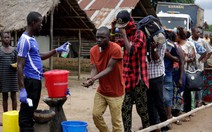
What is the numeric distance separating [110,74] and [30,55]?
106 centimetres

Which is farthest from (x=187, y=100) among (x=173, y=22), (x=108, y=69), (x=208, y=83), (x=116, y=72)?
(x=173, y=22)

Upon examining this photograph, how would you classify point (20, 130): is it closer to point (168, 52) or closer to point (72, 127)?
point (72, 127)

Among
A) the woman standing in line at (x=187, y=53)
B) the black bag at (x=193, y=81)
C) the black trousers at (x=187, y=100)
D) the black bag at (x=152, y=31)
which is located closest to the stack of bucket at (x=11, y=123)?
the black bag at (x=152, y=31)

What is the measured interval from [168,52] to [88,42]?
13816mm

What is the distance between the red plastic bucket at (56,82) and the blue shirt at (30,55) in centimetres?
14

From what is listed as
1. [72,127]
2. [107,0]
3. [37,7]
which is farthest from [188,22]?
[72,127]

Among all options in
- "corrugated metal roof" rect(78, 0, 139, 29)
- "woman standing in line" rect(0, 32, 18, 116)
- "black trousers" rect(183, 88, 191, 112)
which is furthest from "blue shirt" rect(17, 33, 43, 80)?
"corrugated metal roof" rect(78, 0, 139, 29)

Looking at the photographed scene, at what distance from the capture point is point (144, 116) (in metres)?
5.37

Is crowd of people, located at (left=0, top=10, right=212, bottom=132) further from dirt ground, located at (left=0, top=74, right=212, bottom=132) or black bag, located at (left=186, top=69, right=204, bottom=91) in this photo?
black bag, located at (left=186, top=69, right=204, bottom=91)

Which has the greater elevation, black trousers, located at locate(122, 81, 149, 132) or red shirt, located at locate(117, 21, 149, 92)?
red shirt, located at locate(117, 21, 149, 92)

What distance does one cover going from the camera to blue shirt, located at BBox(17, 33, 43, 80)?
4.30m

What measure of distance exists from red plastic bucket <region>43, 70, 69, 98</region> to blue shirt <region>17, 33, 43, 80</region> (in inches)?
5.5

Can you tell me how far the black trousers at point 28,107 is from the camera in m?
4.41

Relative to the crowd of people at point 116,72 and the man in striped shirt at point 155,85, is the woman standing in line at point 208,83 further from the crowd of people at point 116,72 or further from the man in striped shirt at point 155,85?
the man in striped shirt at point 155,85
